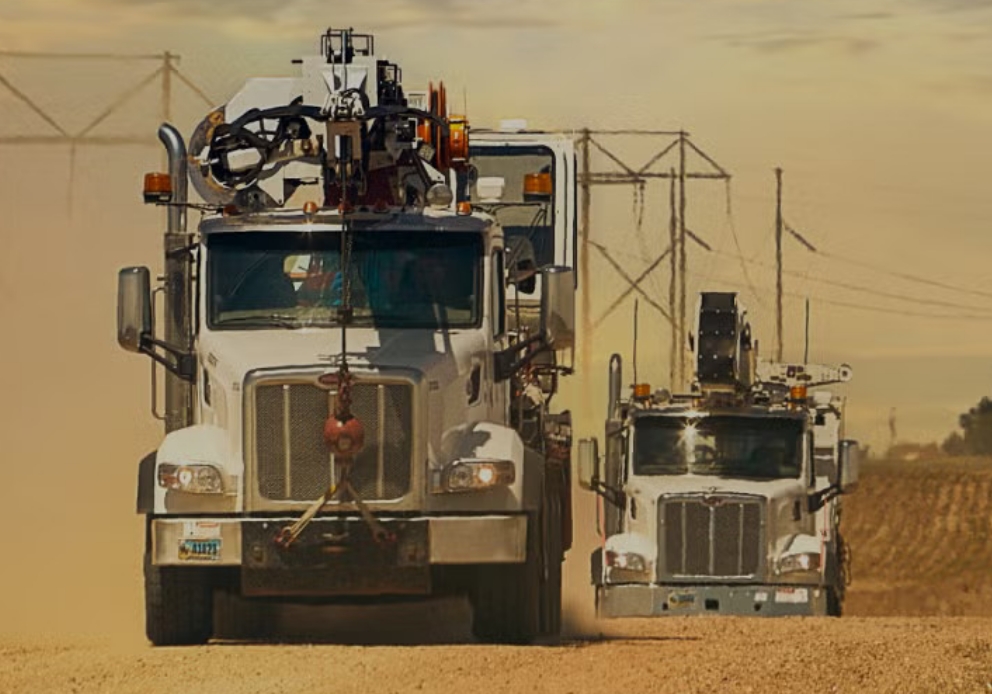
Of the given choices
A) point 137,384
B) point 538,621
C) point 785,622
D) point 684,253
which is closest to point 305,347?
point 538,621

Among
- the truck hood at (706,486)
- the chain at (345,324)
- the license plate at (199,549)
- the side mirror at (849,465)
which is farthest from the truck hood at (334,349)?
the truck hood at (706,486)

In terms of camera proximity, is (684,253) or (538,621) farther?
(684,253)

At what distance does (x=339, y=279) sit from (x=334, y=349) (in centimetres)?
74

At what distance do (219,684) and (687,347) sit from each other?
16988 millimetres

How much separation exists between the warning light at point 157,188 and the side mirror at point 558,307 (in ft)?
9.43

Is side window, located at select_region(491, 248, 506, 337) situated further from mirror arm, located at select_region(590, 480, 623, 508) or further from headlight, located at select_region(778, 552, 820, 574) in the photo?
headlight, located at select_region(778, 552, 820, 574)

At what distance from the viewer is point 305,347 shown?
19.5 m

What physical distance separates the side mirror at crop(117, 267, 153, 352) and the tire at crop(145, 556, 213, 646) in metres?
1.50

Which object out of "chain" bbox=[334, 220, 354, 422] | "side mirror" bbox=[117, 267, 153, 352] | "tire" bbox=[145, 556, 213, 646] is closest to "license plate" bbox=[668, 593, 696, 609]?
"tire" bbox=[145, 556, 213, 646]

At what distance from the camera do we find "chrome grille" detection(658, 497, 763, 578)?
31.8m

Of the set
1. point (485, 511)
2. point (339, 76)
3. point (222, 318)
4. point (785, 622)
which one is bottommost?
point (785, 622)

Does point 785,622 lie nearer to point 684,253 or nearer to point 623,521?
point 623,521

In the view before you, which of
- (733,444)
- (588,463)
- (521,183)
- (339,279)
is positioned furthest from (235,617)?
(733,444)

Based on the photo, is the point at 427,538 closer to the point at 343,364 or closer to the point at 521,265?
the point at 343,364
